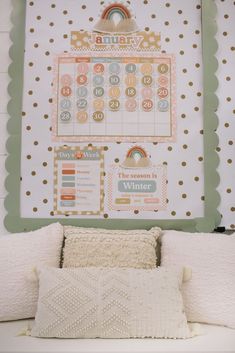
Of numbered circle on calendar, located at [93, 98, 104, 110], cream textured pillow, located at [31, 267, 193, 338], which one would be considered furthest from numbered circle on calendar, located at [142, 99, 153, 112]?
cream textured pillow, located at [31, 267, 193, 338]

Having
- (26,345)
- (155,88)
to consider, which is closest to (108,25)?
(155,88)

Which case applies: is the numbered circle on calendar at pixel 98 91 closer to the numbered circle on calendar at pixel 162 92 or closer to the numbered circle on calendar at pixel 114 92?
the numbered circle on calendar at pixel 114 92

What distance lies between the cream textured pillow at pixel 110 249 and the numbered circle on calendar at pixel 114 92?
0.76 meters

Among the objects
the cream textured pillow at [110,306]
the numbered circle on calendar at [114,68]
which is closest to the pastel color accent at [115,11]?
the numbered circle on calendar at [114,68]

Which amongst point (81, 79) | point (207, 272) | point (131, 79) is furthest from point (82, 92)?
point (207, 272)

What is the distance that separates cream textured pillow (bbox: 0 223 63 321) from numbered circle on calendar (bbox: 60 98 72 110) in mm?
665

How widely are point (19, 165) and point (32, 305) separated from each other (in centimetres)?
78

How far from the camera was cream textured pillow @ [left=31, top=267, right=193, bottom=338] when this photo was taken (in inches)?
68.5

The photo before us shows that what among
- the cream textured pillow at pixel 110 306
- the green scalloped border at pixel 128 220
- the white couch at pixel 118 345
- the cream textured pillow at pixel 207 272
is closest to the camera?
the white couch at pixel 118 345

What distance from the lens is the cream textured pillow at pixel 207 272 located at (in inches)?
76.3

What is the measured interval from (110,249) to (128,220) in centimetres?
35

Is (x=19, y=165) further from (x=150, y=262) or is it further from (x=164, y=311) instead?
(x=164, y=311)

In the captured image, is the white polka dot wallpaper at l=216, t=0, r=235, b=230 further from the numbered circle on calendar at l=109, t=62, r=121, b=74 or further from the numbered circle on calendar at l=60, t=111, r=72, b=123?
the numbered circle on calendar at l=60, t=111, r=72, b=123

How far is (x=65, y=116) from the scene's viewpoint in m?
2.45
